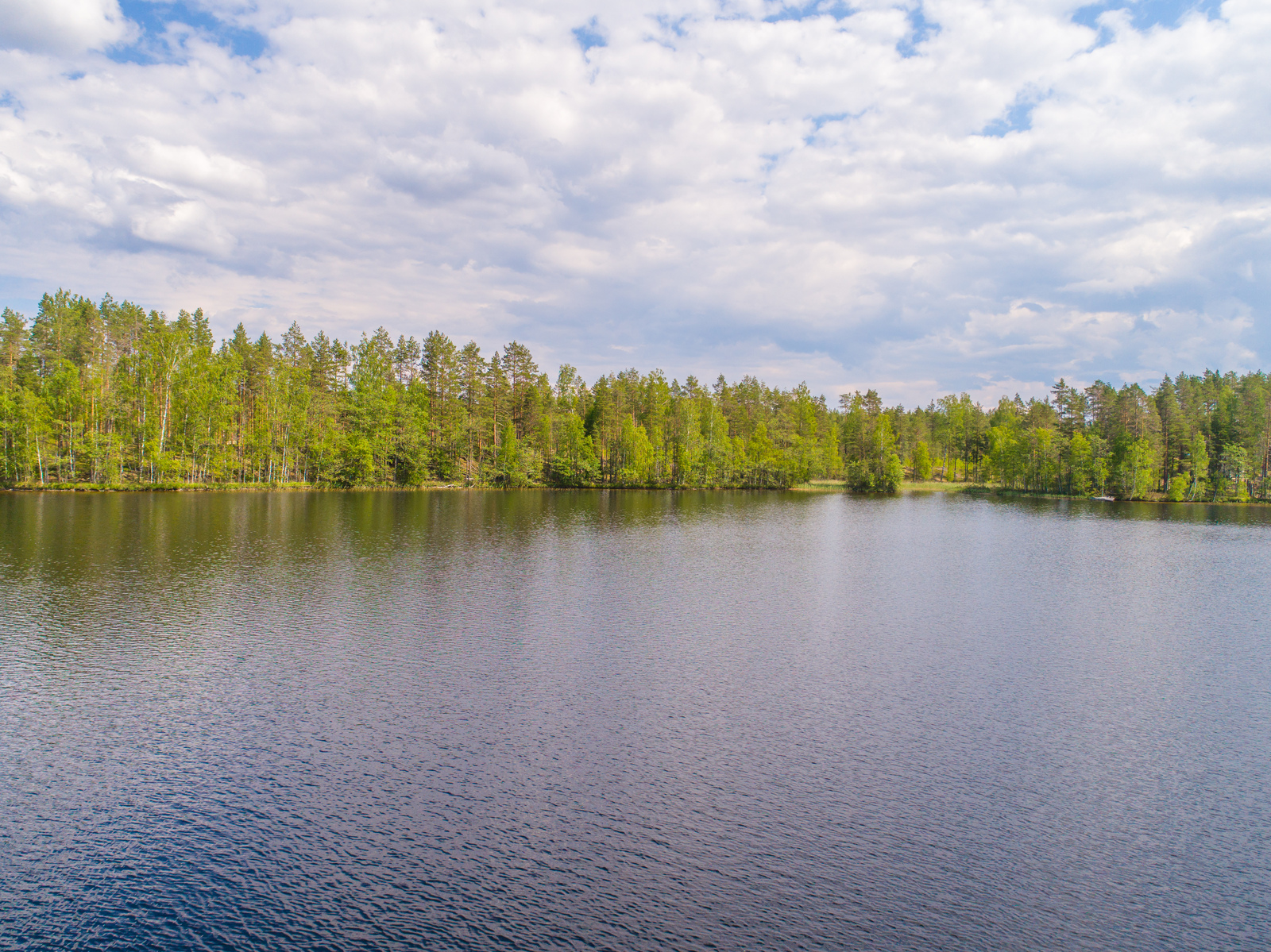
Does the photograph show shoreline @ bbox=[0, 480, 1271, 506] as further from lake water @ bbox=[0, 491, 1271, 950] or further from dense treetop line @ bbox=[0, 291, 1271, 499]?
lake water @ bbox=[0, 491, 1271, 950]

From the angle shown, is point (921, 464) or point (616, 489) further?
point (921, 464)

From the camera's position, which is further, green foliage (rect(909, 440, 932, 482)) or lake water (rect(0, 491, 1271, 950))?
green foliage (rect(909, 440, 932, 482))

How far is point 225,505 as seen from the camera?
239 feet

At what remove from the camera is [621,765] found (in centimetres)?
1516

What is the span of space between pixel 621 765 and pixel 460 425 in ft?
360

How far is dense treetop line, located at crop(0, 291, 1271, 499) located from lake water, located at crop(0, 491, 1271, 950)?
2937 inches

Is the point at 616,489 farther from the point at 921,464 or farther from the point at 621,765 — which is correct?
the point at 621,765

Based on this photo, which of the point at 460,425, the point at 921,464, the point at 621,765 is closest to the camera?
the point at 621,765

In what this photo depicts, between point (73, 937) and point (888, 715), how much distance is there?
58.2ft

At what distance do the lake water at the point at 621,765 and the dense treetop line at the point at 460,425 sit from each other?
245 feet

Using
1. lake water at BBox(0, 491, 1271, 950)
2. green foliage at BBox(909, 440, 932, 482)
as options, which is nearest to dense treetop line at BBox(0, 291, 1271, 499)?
green foliage at BBox(909, 440, 932, 482)

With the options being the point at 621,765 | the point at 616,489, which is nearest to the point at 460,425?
the point at 616,489

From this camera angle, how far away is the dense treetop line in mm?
94438

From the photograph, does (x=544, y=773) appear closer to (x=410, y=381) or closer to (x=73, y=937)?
(x=73, y=937)
